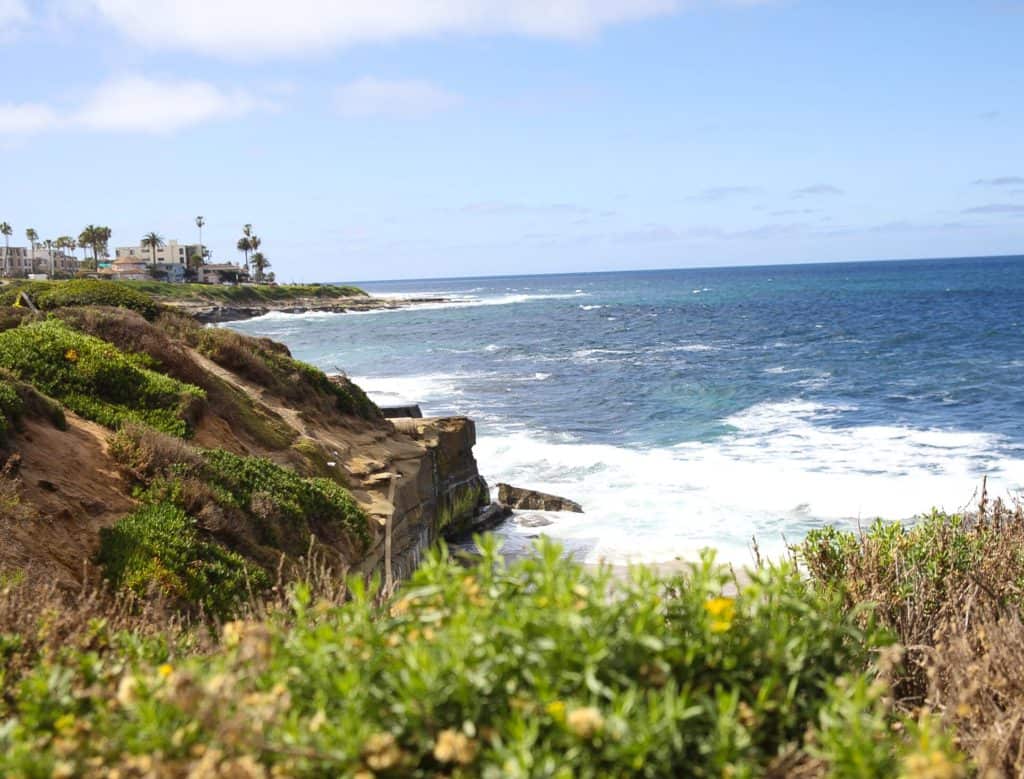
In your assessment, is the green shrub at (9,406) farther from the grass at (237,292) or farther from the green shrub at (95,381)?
the grass at (237,292)

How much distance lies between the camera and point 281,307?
4530 inches

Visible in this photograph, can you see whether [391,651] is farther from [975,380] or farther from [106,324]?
[975,380]

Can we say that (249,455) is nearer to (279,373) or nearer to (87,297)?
(279,373)

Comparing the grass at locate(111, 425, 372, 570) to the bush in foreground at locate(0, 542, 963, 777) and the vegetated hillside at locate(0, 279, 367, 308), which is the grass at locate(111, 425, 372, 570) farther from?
the vegetated hillside at locate(0, 279, 367, 308)

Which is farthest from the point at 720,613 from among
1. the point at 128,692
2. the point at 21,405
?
the point at 21,405

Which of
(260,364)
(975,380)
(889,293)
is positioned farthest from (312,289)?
(260,364)

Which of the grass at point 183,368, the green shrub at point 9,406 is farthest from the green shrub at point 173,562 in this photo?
the grass at point 183,368

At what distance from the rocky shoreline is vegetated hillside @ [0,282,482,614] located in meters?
68.0

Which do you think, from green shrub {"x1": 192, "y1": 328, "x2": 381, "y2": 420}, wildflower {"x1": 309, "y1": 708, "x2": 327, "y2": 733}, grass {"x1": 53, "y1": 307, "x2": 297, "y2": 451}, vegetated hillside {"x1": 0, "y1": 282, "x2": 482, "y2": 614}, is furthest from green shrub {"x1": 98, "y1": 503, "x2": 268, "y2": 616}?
green shrub {"x1": 192, "y1": 328, "x2": 381, "y2": 420}

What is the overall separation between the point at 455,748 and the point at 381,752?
0.24m

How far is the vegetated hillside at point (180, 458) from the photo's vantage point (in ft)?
32.4

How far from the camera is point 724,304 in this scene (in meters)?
107

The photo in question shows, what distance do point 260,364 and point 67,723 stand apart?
1800cm

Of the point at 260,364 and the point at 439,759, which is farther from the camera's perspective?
the point at 260,364
